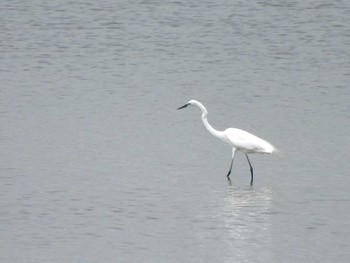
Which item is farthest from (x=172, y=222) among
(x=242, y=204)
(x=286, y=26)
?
(x=286, y=26)

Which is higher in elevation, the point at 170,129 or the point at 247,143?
the point at 247,143

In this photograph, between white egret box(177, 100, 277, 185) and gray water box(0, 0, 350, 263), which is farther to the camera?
white egret box(177, 100, 277, 185)

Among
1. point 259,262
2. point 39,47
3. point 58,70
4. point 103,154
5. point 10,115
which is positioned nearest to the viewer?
point 259,262

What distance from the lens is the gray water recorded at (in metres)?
11.0

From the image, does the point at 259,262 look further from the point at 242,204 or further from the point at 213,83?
the point at 213,83

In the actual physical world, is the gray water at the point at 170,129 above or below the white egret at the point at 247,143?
below

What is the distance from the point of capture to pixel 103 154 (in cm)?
1441

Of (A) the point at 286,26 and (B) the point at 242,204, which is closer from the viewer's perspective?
(B) the point at 242,204

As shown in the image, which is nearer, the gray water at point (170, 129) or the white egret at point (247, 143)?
the gray water at point (170, 129)

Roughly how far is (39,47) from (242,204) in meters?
10.0

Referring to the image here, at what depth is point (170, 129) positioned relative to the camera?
A: 52.0 ft

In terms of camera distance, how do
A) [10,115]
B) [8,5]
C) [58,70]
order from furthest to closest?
[8,5] < [58,70] < [10,115]

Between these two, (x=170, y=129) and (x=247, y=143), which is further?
(x=170, y=129)

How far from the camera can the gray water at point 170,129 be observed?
431 inches
